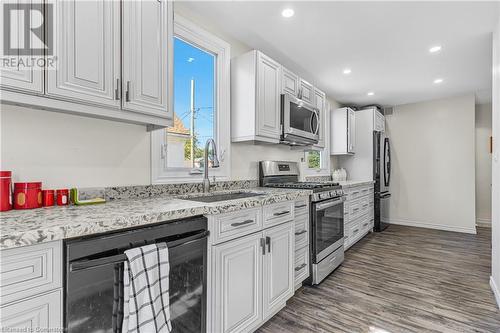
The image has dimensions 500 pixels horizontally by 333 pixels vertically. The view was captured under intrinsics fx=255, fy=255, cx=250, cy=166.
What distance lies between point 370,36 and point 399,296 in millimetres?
2596

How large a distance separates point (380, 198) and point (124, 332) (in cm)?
490

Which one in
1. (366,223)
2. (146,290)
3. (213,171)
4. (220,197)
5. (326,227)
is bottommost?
(366,223)

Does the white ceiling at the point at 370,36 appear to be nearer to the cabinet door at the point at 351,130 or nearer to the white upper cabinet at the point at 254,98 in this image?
the white upper cabinet at the point at 254,98

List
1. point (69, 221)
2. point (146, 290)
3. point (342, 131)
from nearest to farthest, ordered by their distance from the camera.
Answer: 1. point (69, 221)
2. point (146, 290)
3. point (342, 131)

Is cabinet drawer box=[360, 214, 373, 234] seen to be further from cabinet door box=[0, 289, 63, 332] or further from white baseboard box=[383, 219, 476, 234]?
cabinet door box=[0, 289, 63, 332]

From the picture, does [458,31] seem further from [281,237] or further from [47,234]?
[47,234]

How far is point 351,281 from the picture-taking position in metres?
2.71

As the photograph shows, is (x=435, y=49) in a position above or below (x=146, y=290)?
above

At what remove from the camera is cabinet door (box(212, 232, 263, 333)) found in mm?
1503

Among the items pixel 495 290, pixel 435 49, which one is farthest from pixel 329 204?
pixel 435 49

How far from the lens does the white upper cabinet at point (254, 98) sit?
252 cm

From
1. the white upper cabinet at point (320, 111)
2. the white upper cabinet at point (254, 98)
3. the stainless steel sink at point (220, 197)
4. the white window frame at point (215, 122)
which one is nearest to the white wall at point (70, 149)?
the white window frame at point (215, 122)

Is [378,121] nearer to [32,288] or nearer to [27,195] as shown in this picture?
[27,195]

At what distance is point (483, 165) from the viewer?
217 inches
